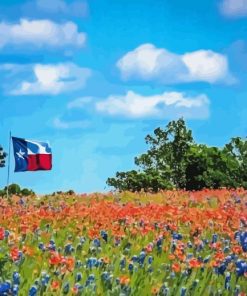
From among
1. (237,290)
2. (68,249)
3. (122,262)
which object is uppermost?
(68,249)

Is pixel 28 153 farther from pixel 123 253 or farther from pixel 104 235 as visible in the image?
pixel 123 253

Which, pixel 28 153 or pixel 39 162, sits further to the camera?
pixel 39 162

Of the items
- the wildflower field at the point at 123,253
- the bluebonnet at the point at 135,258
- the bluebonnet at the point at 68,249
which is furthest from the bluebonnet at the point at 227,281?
the bluebonnet at the point at 68,249

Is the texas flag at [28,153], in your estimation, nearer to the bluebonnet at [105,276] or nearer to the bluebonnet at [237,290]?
the bluebonnet at [105,276]

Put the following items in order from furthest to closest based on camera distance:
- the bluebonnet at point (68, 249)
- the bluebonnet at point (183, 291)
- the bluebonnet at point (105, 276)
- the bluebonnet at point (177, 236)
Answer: the bluebonnet at point (177, 236), the bluebonnet at point (68, 249), the bluebonnet at point (105, 276), the bluebonnet at point (183, 291)

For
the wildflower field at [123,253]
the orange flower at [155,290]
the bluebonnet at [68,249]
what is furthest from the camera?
the bluebonnet at [68,249]

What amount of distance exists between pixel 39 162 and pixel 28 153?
0.47 metres

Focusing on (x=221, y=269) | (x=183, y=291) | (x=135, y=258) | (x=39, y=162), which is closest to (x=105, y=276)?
(x=183, y=291)

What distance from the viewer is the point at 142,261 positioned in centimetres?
816

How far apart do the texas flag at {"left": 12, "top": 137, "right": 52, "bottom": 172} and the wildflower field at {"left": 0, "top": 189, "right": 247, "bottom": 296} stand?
6.74 metres

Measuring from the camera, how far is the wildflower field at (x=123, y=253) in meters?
7.00

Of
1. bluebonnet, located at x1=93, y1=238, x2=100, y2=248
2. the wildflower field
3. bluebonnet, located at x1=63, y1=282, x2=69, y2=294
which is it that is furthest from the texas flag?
bluebonnet, located at x1=63, y1=282, x2=69, y2=294

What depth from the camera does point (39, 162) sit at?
2100 centimetres

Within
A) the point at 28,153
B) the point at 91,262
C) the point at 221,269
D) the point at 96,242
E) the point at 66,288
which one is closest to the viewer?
the point at 66,288
